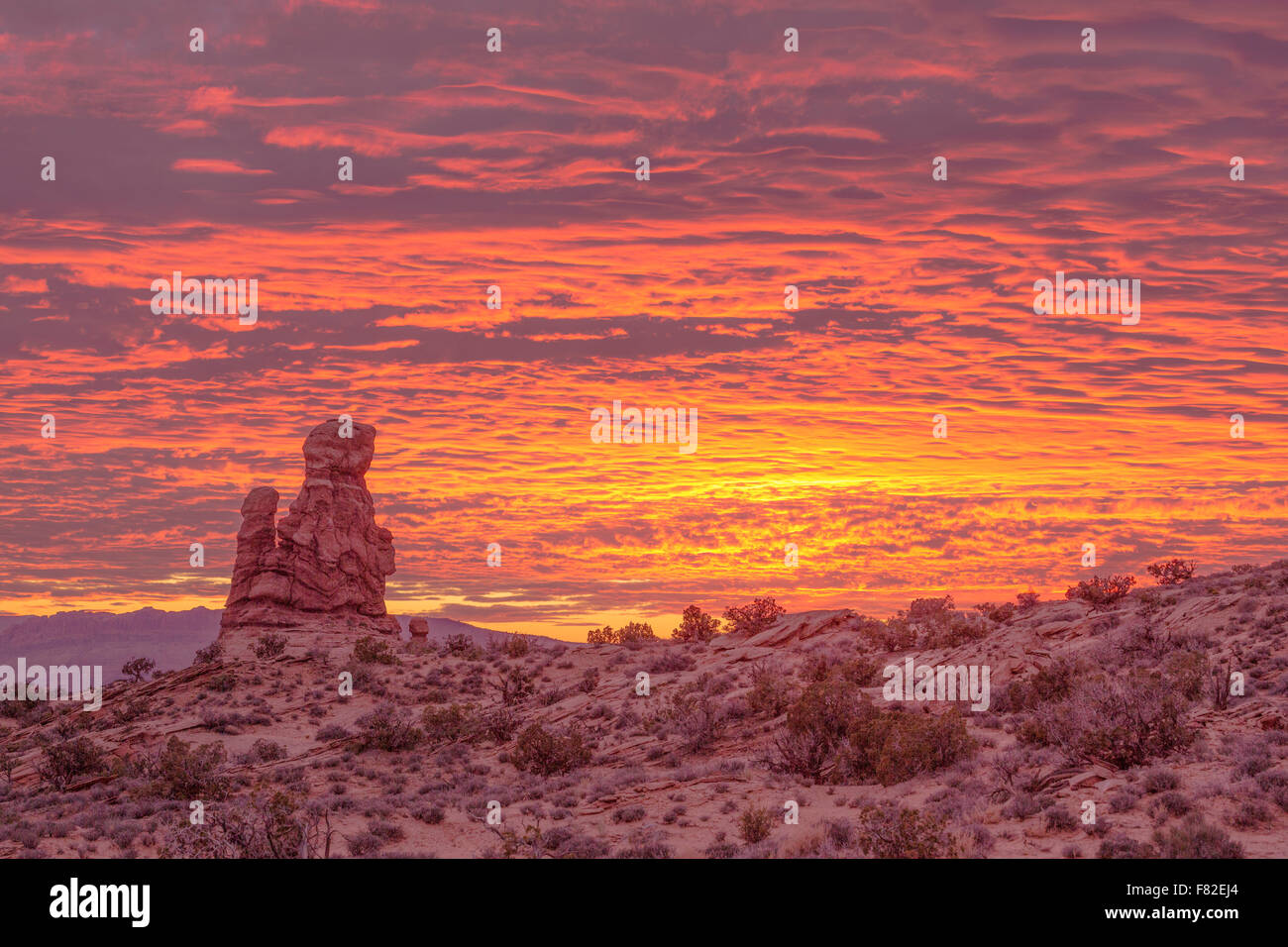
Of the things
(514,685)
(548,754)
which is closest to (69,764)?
(548,754)

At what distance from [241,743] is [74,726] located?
12.2 metres

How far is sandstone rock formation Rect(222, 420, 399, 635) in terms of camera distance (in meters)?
62.2

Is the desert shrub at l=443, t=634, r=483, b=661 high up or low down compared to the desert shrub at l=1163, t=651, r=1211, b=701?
down

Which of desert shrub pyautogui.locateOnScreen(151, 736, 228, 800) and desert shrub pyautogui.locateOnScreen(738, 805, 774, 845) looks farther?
desert shrub pyautogui.locateOnScreen(151, 736, 228, 800)

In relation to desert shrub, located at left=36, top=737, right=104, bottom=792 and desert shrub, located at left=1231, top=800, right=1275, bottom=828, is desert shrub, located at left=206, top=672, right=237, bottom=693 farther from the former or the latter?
desert shrub, located at left=1231, top=800, right=1275, bottom=828

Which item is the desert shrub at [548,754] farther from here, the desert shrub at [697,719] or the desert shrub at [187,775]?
the desert shrub at [187,775]

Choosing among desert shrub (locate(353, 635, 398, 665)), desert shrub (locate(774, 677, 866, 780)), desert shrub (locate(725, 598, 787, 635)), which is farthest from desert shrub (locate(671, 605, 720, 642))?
desert shrub (locate(774, 677, 866, 780))

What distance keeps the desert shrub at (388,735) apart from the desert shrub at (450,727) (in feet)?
2.04

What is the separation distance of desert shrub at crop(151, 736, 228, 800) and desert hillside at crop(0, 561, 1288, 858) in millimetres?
110

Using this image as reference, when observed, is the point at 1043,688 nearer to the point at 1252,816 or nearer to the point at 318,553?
the point at 1252,816

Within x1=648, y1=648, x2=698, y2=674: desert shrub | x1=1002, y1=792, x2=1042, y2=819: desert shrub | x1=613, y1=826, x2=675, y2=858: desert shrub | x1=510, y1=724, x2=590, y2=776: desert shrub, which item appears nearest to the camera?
x1=1002, y1=792, x2=1042, y2=819: desert shrub

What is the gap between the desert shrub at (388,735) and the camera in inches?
1380
